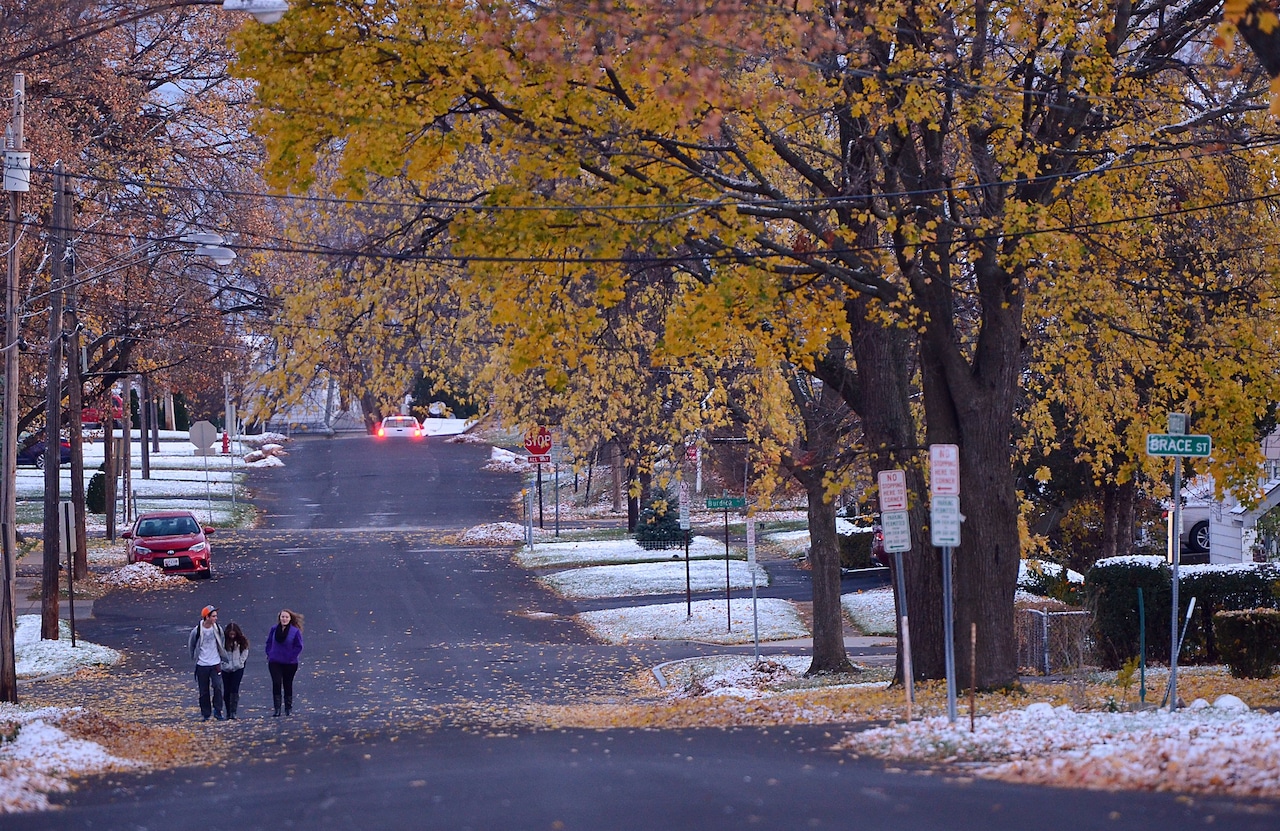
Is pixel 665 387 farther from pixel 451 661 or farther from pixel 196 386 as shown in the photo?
pixel 196 386

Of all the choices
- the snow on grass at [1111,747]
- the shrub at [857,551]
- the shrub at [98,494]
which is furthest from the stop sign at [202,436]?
the snow on grass at [1111,747]

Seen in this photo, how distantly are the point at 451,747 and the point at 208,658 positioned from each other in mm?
5374

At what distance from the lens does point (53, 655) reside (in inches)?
926

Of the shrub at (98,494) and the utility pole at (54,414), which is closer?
the utility pole at (54,414)

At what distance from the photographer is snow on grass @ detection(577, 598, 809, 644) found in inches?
1109

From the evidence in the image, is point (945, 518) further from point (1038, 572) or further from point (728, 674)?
point (1038, 572)

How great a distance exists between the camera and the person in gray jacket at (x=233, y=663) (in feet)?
57.9

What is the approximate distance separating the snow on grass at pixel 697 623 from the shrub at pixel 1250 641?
11.2m

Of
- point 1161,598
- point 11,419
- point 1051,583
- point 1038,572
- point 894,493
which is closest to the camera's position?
point 894,493

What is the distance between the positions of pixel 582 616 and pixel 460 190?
14232 millimetres

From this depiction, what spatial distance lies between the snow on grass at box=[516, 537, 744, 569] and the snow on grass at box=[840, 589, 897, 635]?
6.69 m

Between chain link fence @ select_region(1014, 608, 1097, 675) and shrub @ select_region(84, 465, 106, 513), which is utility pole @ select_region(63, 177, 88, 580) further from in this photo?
chain link fence @ select_region(1014, 608, 1097, 675)

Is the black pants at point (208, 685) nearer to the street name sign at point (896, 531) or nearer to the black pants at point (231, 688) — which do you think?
the black pants at point (231, 688)

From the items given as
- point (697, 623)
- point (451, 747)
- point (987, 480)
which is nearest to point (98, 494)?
point (697, 623)
